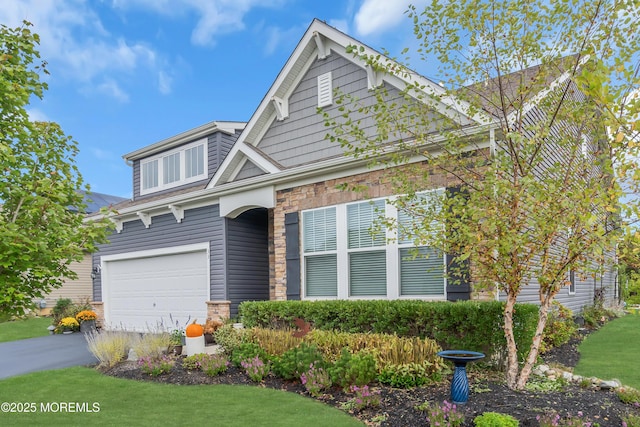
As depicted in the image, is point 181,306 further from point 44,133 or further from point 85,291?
point 85,291

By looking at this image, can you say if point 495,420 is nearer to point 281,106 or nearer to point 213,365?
point 213,365

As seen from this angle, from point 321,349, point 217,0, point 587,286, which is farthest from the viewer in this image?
point 587,286

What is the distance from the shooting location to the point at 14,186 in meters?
4.64

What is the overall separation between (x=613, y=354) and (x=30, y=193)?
10.4 metres

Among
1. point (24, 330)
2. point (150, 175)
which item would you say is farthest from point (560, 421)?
point (24, 330)

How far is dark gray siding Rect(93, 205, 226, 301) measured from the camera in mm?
12781

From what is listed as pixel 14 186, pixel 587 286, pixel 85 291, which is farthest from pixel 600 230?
pixel 85 291

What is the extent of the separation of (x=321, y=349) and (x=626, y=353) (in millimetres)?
6410

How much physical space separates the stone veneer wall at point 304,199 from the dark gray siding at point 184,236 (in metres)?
1.76

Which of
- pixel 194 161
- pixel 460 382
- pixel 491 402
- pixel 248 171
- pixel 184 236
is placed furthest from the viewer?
pixel 194 161

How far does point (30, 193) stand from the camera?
15.8 ft

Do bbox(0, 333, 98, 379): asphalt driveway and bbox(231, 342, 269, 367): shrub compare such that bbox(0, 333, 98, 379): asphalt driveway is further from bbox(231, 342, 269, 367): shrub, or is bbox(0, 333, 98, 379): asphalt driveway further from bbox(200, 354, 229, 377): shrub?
bbox(231, 342, 269, 367): shrub

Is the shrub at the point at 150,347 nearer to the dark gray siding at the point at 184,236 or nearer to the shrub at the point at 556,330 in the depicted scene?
the dark gray siding at the point at 184,236

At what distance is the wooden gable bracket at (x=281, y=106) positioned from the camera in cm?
1188
